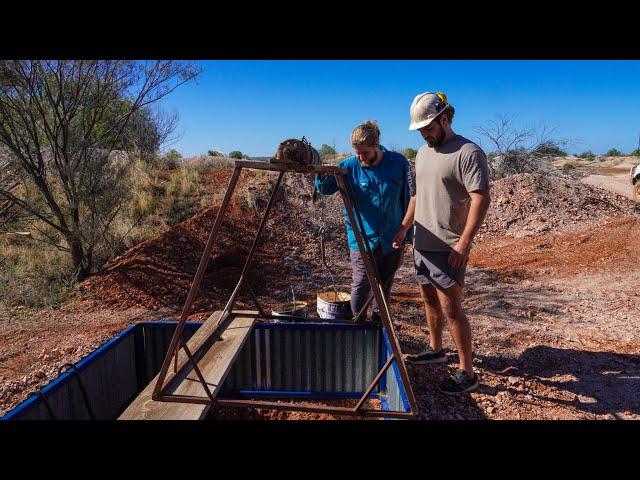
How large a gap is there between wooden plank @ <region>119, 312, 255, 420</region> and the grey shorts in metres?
1.33

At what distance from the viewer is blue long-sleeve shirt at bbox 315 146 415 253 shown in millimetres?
3162

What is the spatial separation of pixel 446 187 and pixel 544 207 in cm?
829

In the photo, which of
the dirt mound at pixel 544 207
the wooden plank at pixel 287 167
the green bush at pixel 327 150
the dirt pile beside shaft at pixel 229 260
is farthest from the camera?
the green bush at pixel 327 150

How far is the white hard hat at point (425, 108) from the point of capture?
266cm

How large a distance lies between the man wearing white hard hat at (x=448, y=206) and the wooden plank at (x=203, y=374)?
4.57 feet

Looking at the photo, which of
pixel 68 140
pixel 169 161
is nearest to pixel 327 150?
pixel 169 161

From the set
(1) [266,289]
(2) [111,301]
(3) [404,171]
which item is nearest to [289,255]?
(1) [266,289]

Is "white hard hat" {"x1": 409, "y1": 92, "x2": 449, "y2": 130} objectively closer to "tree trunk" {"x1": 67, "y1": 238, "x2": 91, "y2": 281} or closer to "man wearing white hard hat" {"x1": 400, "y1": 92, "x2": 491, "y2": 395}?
"man wearing white hard hat" {"x1": 400, "y1": 92, "x2": 491, "y2": 395}

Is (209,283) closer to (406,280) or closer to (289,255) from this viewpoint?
(289,255)

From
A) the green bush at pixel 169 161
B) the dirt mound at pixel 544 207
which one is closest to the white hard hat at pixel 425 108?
the dirt mound at pixel 544 207

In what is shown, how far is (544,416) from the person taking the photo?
297 cm

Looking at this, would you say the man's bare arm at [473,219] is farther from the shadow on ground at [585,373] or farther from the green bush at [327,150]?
the green bush at [327,150]

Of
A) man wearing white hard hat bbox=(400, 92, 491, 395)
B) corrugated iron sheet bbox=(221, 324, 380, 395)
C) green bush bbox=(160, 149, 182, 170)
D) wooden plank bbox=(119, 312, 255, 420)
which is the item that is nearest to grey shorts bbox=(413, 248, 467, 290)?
man wearing white hard hat bbox=(400, 92, 491, 395)

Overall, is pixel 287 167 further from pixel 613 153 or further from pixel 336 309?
pixel 613 153
